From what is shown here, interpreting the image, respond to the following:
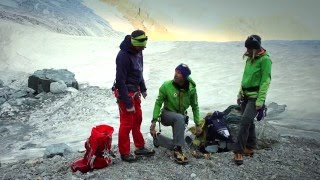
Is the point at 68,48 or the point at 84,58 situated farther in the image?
the point at 68,48

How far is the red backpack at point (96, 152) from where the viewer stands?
16.7ft

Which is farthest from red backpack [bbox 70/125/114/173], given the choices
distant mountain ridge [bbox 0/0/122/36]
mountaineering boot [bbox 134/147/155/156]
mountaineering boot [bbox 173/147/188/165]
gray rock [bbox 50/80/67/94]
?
distant mountain ridge [bbox 0/0/122/36]

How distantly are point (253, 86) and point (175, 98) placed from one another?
1.16 metres

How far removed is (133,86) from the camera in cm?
530

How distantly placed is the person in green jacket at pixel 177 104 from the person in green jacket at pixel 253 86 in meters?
0.71

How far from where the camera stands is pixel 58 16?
1008 inches

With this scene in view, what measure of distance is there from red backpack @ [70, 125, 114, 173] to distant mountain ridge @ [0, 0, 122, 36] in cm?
1903

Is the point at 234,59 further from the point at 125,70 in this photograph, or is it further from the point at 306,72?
the point at 125,70

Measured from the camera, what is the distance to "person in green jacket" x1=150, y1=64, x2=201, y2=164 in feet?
17.1

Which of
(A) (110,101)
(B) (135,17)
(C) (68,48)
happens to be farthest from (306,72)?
(B) (135,17)

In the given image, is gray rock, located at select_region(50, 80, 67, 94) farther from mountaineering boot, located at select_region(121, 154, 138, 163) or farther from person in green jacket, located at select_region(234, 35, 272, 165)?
person in green jacket, located at select_region(234, 35, 272, 165)

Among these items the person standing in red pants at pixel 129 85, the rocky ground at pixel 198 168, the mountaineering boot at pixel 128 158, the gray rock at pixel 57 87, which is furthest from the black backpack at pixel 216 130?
the gray rock at pixel 57 87

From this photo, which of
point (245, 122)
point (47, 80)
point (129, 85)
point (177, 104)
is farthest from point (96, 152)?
point (47, 80)

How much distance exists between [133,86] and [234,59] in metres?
12.9
